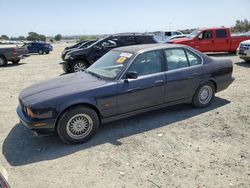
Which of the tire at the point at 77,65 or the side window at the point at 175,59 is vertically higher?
the side window at the point at 175,59

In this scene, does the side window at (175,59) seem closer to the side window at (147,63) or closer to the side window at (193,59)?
the side window at (193,59)

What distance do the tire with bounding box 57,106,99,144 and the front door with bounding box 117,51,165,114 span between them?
0.56 metres

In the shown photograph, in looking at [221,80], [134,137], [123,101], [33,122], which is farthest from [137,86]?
[221,80]

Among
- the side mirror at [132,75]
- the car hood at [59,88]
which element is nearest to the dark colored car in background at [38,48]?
the car hood at [59,88]

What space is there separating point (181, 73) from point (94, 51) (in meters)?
5.99

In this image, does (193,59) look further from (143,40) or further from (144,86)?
(143,40)

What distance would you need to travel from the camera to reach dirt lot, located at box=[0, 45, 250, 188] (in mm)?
3209

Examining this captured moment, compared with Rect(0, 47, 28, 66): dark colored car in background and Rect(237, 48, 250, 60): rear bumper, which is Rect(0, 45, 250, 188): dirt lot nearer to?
Rect(237, 48, 250, 60): rear bumper

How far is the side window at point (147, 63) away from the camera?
468 centimetres

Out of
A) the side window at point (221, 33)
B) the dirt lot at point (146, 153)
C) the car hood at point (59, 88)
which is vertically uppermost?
the side window at point (221, 33)

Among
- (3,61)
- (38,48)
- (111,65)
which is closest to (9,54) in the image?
(3,61)

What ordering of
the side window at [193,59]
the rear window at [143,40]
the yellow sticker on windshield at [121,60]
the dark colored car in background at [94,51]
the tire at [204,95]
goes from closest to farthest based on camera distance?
the yellow sticker on windshield at [121,60], the side window at [193,59], the tire at [204,95], the dark colored car in background at [94,51], the rear window at [143,40]

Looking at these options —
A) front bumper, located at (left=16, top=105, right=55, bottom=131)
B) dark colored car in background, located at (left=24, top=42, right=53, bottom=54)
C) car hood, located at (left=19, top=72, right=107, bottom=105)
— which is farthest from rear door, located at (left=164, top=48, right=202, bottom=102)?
dark colored car in background, located at (left=24, top=42, right=53, bottom=54)

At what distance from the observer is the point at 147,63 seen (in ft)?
15.9
